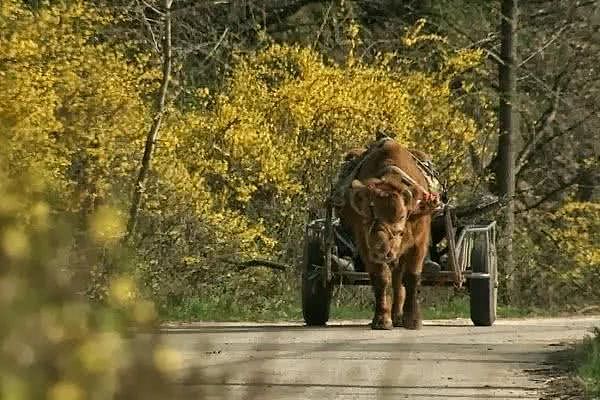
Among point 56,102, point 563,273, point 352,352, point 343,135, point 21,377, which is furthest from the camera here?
point 563,273

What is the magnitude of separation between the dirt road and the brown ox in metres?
0.37

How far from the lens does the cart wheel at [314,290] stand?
1867cm

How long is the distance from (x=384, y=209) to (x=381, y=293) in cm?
87

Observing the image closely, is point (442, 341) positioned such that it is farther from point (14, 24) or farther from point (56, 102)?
point (14, 24)

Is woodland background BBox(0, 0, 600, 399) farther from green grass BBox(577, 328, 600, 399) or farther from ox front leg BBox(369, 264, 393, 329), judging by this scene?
green grass BBox(577, 328, 600, 399)

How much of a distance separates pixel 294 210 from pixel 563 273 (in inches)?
252

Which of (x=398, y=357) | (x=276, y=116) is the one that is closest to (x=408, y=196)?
(x=398, y=357)

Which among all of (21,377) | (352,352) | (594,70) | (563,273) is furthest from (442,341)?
(594,70)

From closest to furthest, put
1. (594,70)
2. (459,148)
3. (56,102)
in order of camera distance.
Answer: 1. (56,102)
2. (459,148)
3. (594,70)

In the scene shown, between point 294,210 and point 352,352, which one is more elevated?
point 294,210

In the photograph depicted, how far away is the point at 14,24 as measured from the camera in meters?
21.8

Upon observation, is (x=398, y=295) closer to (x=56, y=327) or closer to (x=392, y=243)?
(x=392, y=243)

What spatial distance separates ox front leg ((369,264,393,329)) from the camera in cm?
1716

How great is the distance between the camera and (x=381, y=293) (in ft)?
56.1
